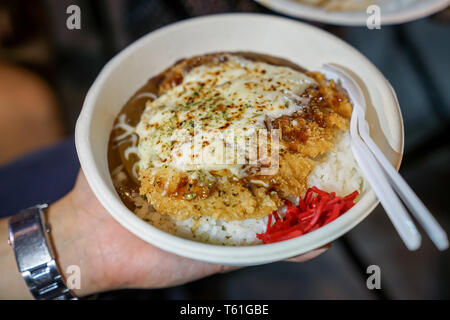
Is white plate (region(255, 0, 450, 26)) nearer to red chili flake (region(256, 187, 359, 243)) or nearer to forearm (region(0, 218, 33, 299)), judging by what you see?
red chili flake (region(256, 187, 359, 243))

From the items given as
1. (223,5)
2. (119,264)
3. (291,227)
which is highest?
(223,5)

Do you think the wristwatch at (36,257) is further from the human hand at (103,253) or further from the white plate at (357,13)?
the white plate at (357,13)

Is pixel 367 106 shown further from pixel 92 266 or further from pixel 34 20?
pixel 34 20

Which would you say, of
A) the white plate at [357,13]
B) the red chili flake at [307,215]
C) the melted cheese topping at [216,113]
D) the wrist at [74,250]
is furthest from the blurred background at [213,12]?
the red chili flake at [307,215]

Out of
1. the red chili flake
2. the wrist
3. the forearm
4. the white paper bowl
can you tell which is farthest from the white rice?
the forearm

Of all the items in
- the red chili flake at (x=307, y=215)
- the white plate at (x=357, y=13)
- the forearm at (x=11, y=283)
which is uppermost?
the white plate at (x=357, y=13)

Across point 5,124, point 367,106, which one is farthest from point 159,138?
point 5,124
